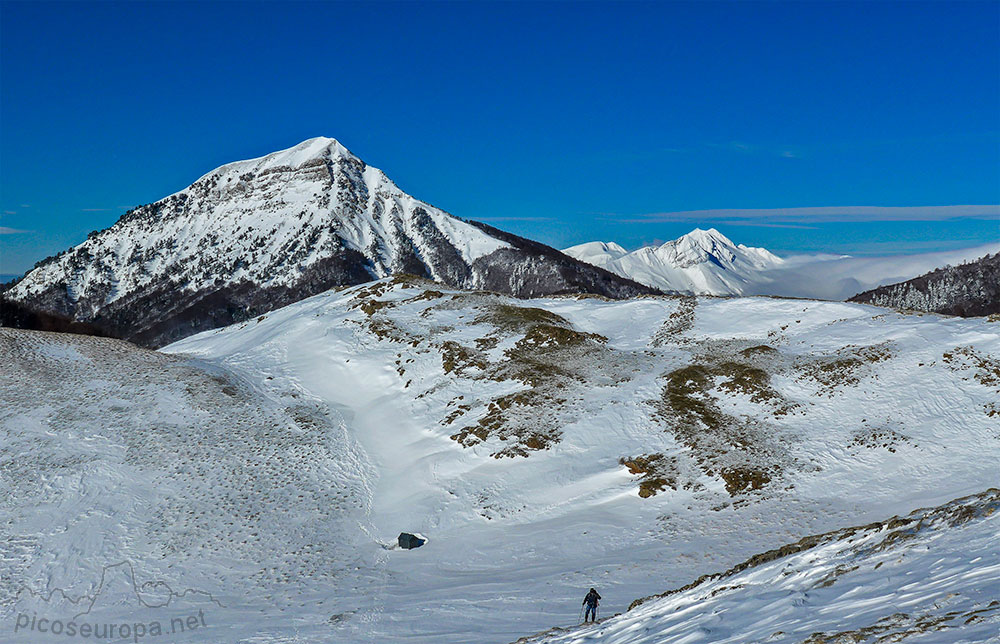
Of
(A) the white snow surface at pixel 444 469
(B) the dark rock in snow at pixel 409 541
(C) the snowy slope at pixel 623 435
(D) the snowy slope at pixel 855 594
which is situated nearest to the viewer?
(D) the snowy slope at pixel 855 594

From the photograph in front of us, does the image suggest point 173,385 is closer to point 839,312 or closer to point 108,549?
point 108,549

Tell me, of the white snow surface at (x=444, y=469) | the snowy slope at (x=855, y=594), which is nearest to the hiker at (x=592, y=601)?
the snowy slope at (x=855, y=594)

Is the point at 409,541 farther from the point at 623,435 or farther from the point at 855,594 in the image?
the point at 855,594

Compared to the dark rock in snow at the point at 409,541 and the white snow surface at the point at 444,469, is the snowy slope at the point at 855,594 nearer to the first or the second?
the white snow surface at the point at 444,469

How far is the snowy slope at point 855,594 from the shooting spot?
11.5m

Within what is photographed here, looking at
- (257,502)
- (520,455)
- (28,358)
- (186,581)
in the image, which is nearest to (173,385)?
(28,358)

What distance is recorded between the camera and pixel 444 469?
125 ft

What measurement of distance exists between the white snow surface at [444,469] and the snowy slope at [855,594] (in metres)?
0.49

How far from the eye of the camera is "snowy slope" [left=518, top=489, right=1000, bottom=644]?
37.6ft

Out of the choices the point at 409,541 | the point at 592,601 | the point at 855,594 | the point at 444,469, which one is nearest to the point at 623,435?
the point at 444,469

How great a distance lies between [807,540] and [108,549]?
1201 inches

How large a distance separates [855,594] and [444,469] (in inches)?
1067

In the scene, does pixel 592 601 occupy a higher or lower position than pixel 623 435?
lower

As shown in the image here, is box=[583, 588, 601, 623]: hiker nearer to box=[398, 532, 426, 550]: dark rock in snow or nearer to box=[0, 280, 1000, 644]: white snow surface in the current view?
box=[0, 280, 1000, 644]: white snow surface
